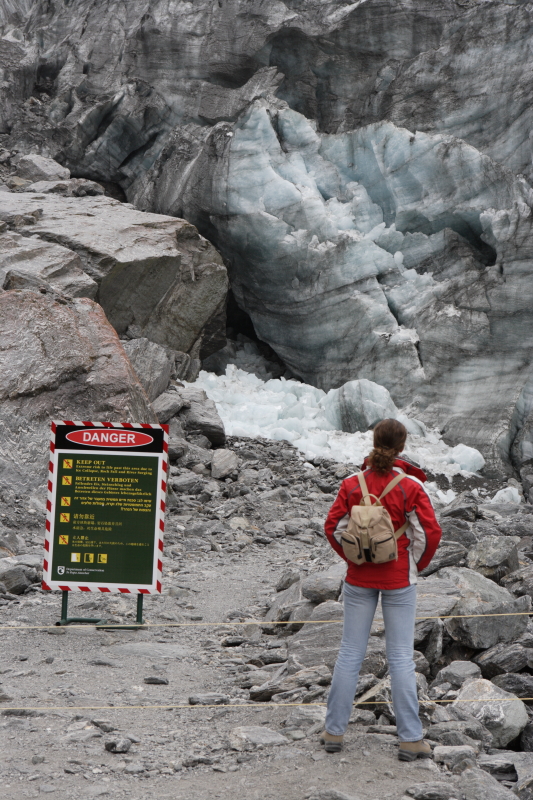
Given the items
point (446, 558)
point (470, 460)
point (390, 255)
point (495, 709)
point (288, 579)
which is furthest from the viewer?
point (390, 255)

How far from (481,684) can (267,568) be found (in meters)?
4.38

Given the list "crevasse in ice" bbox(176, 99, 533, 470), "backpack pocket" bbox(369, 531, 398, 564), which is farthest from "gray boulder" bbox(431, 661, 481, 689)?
"crevasse in ice" bbox(176, 99, 533, 470)

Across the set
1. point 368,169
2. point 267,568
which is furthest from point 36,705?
point 368,169

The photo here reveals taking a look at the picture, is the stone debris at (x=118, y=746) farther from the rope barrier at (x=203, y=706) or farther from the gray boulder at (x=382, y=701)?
the gray boulder at (x=382, y=701)

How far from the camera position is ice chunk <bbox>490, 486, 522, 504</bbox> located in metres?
14.7

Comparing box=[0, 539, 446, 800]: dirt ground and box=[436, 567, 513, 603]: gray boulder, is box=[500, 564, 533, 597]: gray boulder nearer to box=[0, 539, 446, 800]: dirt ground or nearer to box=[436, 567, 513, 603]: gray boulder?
box=[436, 567, 513, 603]: gray boulder

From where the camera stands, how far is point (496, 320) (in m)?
17.7

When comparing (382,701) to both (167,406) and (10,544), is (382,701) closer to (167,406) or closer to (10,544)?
(10,544)

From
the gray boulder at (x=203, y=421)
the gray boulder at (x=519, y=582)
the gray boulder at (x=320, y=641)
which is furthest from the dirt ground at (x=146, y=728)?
the gray boulder at (x=203, y=421)

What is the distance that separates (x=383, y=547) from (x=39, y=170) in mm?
20373

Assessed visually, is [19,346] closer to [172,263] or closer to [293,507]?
[293,507]

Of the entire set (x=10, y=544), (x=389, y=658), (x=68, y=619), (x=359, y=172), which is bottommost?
(x=10, y=544)

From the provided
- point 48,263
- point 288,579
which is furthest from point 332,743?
point 48,263

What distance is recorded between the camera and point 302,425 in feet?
54.6
